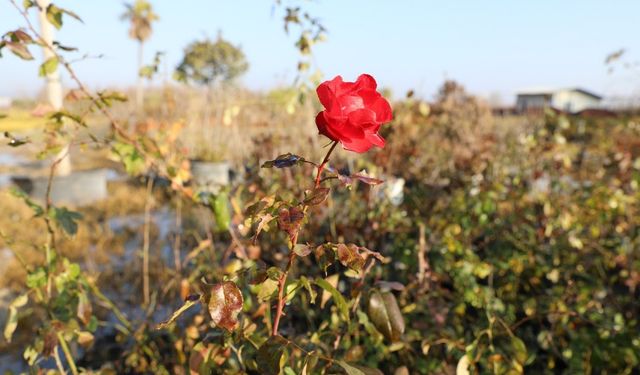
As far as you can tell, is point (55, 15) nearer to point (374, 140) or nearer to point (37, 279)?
point (37, 279)

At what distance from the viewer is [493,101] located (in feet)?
35.2

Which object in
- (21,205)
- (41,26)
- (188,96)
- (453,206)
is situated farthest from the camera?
(188,96)

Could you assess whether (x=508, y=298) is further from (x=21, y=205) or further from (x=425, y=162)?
(x=21, y=205)

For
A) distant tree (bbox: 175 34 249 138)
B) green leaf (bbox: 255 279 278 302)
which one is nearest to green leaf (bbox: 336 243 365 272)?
green leaf (bbox: 255 279 278 302)

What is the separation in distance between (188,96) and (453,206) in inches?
206

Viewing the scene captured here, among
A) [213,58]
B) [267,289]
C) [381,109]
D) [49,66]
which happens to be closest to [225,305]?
[267,289]

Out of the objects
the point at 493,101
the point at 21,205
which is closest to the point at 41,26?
the point at 21,205

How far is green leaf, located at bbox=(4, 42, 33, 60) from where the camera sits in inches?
35.9

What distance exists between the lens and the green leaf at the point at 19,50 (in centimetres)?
91

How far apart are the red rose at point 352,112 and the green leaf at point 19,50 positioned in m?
0.74

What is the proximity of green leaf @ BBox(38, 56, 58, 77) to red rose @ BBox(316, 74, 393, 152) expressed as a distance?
2.71 ft

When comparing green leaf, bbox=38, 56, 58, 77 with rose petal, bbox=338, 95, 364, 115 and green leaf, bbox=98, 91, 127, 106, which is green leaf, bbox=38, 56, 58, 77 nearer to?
green leaf, bbox=98, 91, 127, 106

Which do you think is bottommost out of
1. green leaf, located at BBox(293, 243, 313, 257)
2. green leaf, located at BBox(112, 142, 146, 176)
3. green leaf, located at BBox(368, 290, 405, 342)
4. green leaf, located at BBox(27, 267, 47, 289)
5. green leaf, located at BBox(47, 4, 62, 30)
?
green leaf, located at BBox(27, 267, 47, 289)

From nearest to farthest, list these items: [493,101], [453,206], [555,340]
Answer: [555,340] → [453,206] → [493,101]
